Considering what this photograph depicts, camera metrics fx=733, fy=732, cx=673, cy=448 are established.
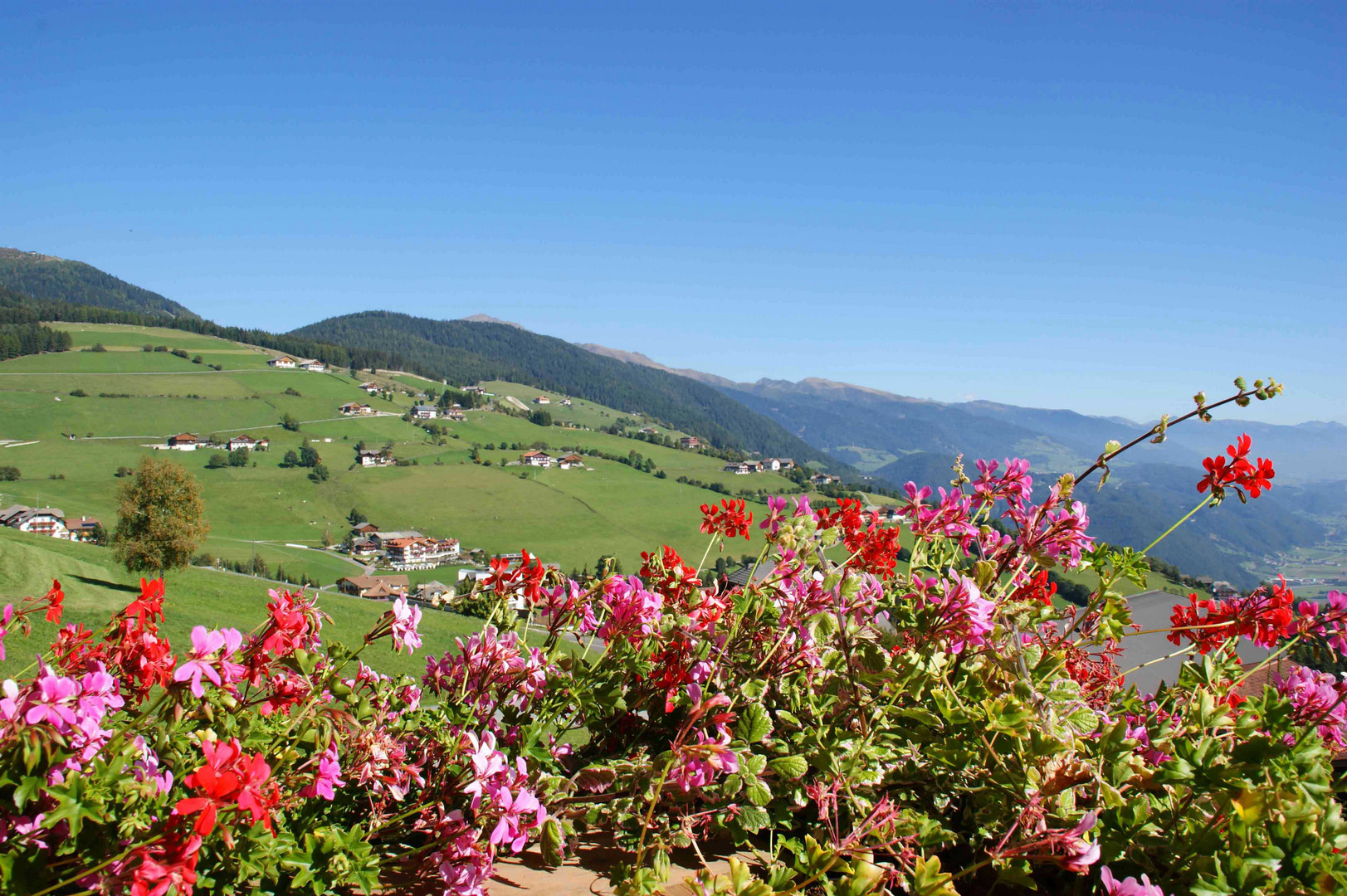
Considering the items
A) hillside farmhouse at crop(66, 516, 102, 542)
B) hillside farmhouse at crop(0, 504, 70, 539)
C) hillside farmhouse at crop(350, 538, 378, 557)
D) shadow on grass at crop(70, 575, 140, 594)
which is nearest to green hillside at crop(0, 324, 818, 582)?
hillside farmhouse at crop(350, 538, 378, 557)

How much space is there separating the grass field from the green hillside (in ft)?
62.6

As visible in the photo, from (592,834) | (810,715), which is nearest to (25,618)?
(592,834)

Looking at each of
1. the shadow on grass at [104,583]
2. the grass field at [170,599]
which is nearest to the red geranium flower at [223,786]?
the grass field at [170,599]

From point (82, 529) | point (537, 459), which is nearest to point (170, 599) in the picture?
point (82, 529)

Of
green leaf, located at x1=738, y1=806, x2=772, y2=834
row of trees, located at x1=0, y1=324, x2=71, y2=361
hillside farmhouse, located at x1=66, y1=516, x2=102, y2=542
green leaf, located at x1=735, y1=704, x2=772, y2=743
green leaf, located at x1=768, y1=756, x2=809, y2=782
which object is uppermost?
row of trees, located at x1=0, y1=324, x2=71, y2=361

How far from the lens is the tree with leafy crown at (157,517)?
3444 centimetres

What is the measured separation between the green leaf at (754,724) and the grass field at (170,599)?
21.1 metres

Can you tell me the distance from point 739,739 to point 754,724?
0.27ft

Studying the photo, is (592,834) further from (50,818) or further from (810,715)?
(50,818)

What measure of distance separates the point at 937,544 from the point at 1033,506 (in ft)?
0.89

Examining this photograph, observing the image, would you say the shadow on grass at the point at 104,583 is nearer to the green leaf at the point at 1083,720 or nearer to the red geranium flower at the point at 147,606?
the red geranium flower at the point at 147,606

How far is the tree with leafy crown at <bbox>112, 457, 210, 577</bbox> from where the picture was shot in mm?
34438

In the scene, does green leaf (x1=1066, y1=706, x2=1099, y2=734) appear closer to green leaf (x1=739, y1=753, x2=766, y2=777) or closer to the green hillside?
green leaf (x1=739, y1=753, x2=766, y2=777)

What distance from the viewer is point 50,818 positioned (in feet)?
2.91
